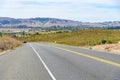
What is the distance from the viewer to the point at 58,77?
15.6 m

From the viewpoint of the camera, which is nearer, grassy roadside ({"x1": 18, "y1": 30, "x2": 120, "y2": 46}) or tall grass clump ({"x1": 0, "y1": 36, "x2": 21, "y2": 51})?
tall grass clump ({"x1": 0, "y1": 36, "x2": 21, "y2": 51})

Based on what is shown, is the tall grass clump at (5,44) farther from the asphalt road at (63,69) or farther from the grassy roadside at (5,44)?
the asphalt road at (63,69)

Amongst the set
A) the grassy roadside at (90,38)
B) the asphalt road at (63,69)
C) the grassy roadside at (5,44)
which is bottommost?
the grassy roadside at (90,38)

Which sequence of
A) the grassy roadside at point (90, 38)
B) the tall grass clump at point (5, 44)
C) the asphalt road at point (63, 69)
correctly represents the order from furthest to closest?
the grassy roadside at point (90, 38) → the tall grass clump at point (5, 44) → the asphalt road at point (63, 69)

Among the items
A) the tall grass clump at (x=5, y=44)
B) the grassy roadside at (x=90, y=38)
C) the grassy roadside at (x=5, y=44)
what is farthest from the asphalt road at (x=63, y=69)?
the grassy roadside at (x=90, y=38)

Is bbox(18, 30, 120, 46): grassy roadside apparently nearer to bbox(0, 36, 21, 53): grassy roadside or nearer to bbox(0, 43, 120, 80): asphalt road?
bbox(0, 36, 21, 53): grassy roadside

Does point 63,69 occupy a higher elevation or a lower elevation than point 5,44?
higher

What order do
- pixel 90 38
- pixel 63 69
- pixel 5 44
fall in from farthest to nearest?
pixel 90 38 → pixel 5 44 → pixel 63 69

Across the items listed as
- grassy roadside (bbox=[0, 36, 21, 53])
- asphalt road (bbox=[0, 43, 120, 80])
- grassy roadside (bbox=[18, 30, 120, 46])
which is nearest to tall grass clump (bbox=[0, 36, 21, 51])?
grassy roadside (bbox=[0, 36, 21, 53])

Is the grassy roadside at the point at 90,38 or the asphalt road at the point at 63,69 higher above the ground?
the asphalt road at the point at 63,69

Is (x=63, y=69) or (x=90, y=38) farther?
(x=90, y=38)

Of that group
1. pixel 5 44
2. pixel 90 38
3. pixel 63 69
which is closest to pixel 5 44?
pixel 5 44

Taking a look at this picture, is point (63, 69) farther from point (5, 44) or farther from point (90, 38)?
point (90, 38)

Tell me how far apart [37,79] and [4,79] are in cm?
146
